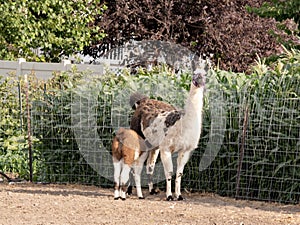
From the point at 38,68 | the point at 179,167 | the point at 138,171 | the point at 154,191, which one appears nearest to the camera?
the point at 179,167

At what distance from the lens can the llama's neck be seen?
31.6 ft

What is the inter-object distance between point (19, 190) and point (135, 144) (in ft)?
6.99

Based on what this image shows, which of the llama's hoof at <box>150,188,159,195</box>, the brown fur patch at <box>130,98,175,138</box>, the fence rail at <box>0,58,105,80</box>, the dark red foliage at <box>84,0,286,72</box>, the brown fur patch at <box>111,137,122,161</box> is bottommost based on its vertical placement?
the llama's hoof at <box>150,188,159,195</box>

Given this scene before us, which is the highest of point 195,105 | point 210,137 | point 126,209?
point 195,105

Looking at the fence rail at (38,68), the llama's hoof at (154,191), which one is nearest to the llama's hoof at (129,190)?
the llama's hoof at (154,191)

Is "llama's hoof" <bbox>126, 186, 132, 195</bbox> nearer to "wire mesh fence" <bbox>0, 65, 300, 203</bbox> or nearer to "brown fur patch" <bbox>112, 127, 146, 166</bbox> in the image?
"wire mesh fence" <bbox>0, 65, 300, 203</bbox>

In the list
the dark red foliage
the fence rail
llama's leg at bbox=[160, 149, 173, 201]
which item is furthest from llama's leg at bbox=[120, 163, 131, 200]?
the dark red foliage

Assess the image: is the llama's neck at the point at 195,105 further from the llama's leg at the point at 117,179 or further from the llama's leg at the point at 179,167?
the llama's leg at the point at 117,179

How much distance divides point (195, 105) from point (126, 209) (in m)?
1.67

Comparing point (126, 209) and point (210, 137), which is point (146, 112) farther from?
point (126, 209)

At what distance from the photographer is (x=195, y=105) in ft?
31.7

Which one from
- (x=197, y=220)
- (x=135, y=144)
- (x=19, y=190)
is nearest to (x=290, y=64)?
(x=135, y=144)

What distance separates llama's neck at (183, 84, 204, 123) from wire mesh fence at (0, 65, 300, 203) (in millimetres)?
721

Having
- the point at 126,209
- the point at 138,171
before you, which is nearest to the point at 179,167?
the point at 138,171
